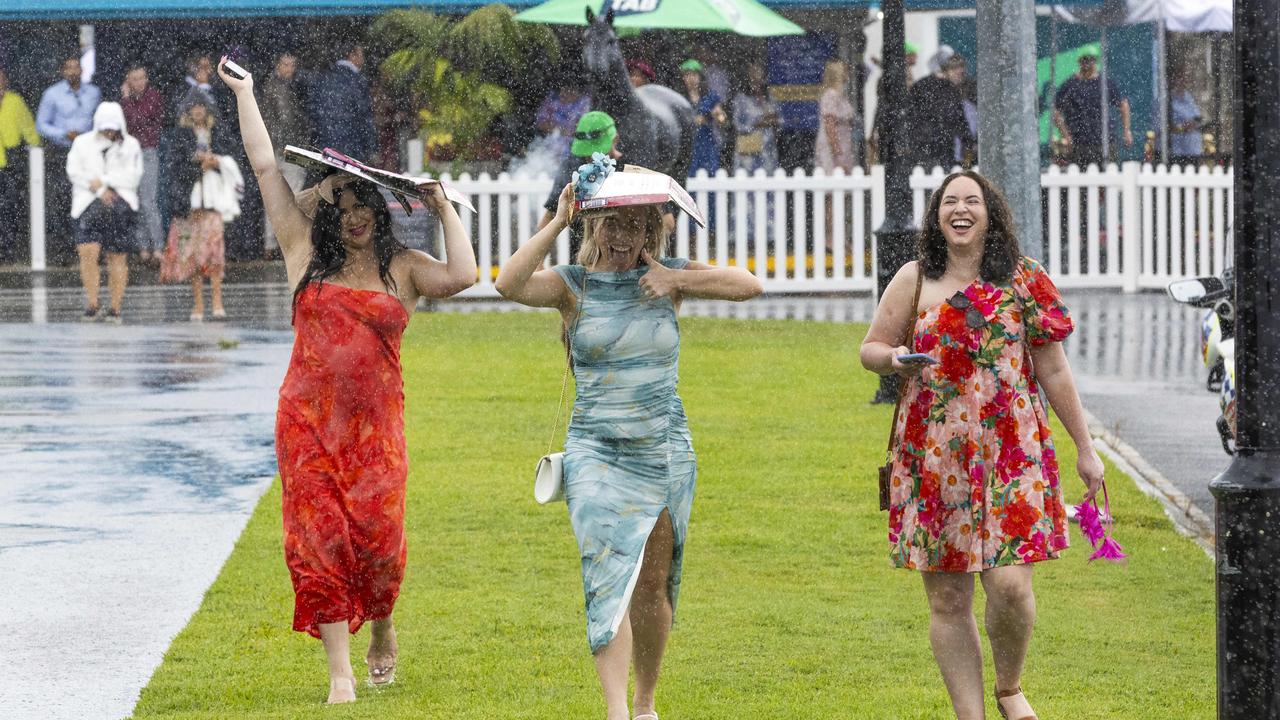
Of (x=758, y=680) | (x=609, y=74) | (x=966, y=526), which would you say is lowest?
(x=758, y=680)

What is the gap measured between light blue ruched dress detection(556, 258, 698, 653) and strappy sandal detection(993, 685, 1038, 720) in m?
0.97

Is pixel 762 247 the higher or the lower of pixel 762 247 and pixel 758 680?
the higher

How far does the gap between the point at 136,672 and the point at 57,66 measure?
68.0ft

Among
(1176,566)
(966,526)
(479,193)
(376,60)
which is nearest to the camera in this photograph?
(966,526)

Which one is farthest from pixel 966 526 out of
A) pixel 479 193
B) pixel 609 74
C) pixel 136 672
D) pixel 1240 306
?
pixel 479 193

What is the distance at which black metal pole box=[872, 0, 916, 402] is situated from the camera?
44.8ft

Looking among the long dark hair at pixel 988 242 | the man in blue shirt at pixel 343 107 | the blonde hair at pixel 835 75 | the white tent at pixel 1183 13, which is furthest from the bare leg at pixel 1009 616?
the blonde hair at pixel 835 75

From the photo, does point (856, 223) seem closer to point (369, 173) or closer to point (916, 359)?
point (369, 173)

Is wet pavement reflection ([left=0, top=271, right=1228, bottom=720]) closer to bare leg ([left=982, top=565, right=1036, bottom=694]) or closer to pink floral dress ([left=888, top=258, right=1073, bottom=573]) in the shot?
pink floral dress ([left=888, top=258, right=1073, bottom=573])

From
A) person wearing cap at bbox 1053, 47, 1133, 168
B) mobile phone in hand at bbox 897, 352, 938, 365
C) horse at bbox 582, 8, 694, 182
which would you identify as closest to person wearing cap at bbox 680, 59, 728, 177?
person wearing cap at bbox 1053, 47, 1133, 168

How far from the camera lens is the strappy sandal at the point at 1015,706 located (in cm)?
599

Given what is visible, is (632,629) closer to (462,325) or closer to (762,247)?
(462,325)

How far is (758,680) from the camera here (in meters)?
6.68

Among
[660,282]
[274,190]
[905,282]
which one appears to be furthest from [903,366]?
[274,190]
